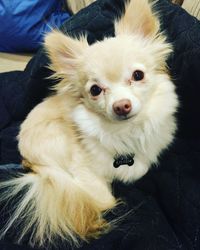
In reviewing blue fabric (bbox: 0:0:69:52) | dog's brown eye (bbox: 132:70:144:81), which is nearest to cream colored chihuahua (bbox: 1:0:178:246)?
dog's brown eye (bbox: 132:70:144:81)

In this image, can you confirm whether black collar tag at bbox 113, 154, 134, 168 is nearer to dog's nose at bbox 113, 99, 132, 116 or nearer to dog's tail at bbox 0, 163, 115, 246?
dog's tail at bbox 0, 163, 115, 246

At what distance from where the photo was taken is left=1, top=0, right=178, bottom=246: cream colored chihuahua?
110 cm

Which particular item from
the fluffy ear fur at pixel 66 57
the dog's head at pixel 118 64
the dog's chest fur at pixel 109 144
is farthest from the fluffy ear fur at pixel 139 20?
the dog's chest fur at pixel 109 144

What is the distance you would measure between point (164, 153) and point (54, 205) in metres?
0.46

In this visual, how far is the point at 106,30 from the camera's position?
1.52 m

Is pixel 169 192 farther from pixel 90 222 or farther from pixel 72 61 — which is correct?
pixel 72 61

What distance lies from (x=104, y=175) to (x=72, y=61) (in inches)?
15.9

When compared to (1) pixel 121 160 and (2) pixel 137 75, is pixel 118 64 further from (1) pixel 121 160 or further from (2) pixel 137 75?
(1) pixel 121 160

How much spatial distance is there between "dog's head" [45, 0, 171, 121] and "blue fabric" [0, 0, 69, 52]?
0.95 m

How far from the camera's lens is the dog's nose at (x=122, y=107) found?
1006 millimetres

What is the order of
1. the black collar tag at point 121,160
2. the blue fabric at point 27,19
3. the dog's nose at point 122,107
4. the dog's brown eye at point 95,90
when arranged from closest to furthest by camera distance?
the dog's nose at point 122,107
the dog's brown eye at point 95,90
the black collar tag at point 121,160
the blue fabric at point 27,19

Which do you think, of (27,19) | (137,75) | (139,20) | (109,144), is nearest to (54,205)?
(109,144)

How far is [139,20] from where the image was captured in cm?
119

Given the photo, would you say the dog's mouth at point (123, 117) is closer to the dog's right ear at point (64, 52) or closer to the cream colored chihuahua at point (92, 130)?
the cream colored chihuahua at point (92, 130)
